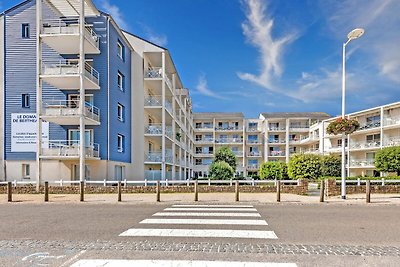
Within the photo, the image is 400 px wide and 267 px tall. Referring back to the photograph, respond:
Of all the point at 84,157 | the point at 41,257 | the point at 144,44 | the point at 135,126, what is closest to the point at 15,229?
the point at 41,257

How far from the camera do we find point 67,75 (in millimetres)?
20906

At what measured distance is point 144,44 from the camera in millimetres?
28688

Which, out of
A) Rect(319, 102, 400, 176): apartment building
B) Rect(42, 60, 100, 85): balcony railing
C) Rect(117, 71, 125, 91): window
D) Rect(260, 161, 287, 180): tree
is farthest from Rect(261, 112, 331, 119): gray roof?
Rect(42, 60, 100, 85): balcony railing

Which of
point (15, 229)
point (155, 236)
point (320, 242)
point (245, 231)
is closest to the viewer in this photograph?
point (320, 242)

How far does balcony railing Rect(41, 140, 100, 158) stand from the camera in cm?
2129

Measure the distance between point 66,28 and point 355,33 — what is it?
18577 mm

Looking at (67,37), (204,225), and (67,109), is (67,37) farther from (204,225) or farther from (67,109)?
(204,225)

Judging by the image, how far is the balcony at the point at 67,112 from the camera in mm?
21145

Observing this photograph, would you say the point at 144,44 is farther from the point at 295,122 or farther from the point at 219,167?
the point at 295,122

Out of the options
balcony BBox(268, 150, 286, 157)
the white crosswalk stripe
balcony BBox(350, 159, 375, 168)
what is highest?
the white crosswalk stripe

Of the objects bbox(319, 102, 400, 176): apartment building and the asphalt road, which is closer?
the asphalt road

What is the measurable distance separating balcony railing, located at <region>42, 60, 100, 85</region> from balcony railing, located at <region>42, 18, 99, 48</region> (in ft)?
6.86

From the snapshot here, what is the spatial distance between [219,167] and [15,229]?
79.9ft

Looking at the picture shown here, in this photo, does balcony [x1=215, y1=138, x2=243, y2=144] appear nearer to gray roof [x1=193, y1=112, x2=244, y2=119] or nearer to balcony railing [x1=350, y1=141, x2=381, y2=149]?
gray roof [x1=193, y1=112, x2=244, y2=119]
